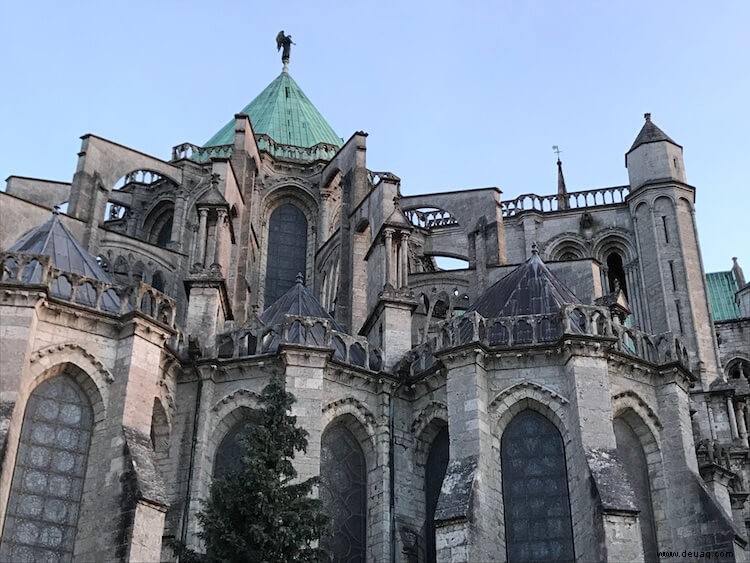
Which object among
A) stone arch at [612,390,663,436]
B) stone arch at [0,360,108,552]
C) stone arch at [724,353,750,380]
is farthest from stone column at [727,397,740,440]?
stone arch at [0,360,108,552]

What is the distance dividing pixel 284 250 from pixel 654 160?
1262 centimetres

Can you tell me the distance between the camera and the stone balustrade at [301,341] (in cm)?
2339

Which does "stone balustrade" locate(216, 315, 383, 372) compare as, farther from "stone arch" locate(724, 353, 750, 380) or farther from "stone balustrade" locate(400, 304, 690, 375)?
"stone arch" locate(724, 353, 750, 380)

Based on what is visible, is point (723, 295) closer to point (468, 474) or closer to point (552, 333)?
point (552, 333)

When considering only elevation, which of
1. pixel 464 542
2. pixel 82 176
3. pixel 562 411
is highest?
pixel 82 176

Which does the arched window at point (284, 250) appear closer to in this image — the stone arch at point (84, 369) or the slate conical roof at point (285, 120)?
the slate conical roof at point (285, 120)

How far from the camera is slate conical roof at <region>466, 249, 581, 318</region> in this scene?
78.0 ft

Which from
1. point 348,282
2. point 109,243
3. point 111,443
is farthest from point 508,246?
point 111,443

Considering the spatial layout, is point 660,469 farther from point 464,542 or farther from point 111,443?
point 111,443

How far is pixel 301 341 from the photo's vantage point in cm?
2336

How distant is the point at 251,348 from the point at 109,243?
970 cm

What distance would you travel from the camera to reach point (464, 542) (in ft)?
64.7

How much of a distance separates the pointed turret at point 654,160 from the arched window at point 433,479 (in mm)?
16328

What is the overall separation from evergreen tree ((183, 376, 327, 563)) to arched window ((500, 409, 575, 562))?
15.1 feet
